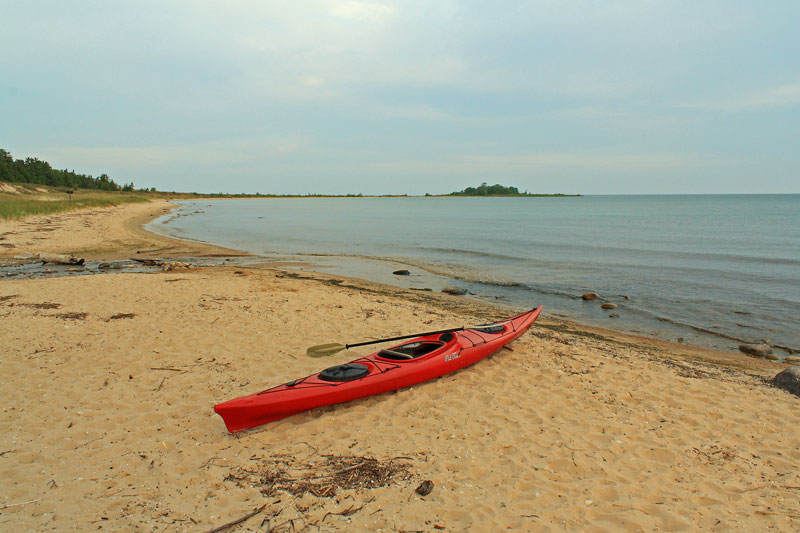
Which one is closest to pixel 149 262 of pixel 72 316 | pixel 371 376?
pixel 72 316

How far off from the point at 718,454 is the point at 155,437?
598 cm

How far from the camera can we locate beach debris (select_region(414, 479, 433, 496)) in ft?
11.9

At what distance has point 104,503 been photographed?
3457mm

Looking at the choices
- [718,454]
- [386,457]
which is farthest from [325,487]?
[718,454]

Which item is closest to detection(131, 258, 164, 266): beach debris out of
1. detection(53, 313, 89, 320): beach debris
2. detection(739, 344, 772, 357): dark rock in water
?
detection(53, 313, 89, 320): beach debris

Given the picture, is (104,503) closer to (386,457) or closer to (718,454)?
(386,457)

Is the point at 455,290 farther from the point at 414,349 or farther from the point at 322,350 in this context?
the point at 322,350

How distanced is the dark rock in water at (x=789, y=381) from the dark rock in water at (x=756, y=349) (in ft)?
7.34

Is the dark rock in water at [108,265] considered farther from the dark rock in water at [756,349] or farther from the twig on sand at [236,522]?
the dark rock in water at [756,349]

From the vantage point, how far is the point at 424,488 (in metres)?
3.66

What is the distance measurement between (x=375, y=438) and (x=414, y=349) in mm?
2061

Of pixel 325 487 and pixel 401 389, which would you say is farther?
pixel 401 389

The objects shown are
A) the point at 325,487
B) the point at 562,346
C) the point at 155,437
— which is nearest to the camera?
the point at 325,487

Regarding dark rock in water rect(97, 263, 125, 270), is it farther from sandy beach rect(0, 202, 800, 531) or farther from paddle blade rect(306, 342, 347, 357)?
paddle blade rect(306, 342, 347, 357)
